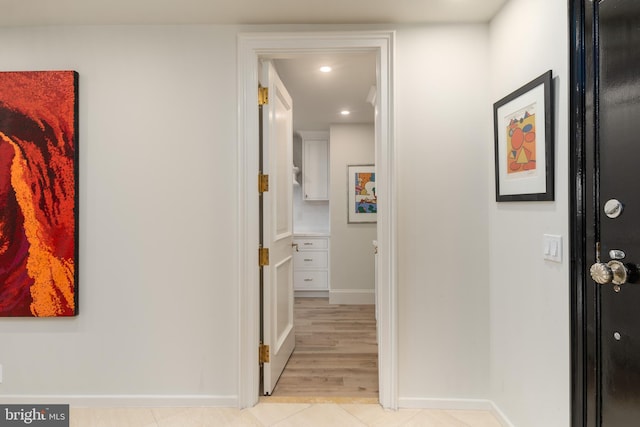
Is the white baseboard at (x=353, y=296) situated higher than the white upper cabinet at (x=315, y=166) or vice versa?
the white upper cabinet at (x=315, y=166)

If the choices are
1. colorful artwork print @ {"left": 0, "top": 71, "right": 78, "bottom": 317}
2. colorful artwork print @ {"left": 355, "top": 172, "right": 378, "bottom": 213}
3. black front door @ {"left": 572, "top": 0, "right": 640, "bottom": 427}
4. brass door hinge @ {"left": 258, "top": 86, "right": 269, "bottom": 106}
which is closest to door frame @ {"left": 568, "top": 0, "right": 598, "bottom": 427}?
black front door @ {"left": 572, "top": 0, "right": 640, "bottom": 427}

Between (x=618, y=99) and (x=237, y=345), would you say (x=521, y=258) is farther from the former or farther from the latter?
(x=237, y=345)

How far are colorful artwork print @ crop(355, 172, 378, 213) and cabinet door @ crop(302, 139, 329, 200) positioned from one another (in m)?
0.73

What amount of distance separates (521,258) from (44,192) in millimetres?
2677

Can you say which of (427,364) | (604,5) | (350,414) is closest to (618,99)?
(604,5)

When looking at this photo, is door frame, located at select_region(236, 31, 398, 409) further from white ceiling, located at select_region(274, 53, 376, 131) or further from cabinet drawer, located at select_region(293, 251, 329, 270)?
cabinet drawer, located at select_region(293, 251, 329, 270)

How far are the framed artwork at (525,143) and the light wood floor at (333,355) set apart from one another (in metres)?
1.58

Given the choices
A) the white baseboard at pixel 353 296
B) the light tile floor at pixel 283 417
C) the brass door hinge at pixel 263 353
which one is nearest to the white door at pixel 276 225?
the brass door hinge at pixel 263 353

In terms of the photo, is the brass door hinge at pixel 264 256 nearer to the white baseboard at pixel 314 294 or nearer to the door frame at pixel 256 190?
the door frame at pixel 256 190

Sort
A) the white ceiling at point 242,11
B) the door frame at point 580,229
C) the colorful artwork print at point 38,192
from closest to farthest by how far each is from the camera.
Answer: the door frame at point 580,229, the white ceiling at point 242,11, the colorful artwork print at point 38,192

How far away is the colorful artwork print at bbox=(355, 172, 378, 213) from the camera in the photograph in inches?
183

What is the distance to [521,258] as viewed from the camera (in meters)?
1.79

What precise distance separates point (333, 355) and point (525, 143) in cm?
220

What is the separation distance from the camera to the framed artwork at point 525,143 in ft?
5.08
